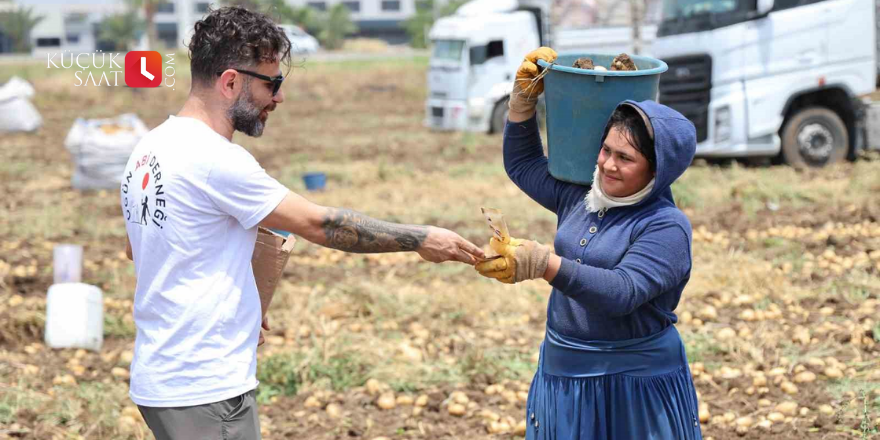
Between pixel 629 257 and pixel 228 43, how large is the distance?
1325mm

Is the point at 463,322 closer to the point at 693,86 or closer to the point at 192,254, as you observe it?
the point at 192,254

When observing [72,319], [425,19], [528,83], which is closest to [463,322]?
[72,319]

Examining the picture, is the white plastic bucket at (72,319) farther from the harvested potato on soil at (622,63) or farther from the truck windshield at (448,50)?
the truck windshield at (448,50)

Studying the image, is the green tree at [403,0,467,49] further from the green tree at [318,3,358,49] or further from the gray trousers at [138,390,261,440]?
the gray trousers at [138,390,261,440]

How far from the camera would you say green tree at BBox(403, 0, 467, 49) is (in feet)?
206

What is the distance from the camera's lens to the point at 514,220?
9.35 meters

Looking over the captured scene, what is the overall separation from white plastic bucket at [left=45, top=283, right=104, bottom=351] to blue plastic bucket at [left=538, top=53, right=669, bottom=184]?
4.15 metres

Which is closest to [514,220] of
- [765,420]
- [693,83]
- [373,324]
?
[373,324]

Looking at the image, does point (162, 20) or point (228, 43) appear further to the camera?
point (162, 20)

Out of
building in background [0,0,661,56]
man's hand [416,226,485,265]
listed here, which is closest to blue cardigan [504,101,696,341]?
man's hand [416,226,485,265]

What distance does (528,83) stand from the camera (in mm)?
3053

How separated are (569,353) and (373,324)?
364 centimetres

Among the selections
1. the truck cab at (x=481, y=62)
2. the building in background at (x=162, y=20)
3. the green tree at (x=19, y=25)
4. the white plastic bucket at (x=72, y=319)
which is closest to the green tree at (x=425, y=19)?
the building in background at (x=162, y=20)

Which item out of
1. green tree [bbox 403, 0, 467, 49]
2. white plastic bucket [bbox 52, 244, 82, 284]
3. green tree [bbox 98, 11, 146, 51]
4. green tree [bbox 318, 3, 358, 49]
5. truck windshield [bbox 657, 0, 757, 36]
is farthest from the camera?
green tree [bbox 318, 3, 358, 49]
